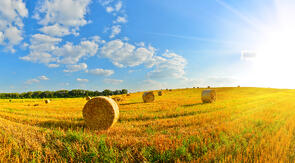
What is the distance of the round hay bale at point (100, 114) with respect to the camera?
28.3ft

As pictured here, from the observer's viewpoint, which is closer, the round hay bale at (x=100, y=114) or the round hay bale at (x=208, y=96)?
the round hay bale at (x=100, y=114)

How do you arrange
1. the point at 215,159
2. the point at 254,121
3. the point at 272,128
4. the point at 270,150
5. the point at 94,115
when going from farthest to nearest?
the point at 94,115 < the point at 254,121 < the point at 272,128 < the point at 270,150 < the point at 215,159

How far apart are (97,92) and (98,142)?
65.3 meters

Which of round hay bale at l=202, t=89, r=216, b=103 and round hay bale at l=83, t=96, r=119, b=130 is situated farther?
round hay bale at l=202, t=89, r=216, b=103

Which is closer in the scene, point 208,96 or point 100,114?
point 100,114

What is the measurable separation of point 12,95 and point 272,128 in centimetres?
8589

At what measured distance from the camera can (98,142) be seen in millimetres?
4441

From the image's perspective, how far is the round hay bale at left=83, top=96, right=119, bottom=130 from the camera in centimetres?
864

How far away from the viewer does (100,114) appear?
28.9 ft

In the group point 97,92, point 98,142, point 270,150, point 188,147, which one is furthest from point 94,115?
point 97,92

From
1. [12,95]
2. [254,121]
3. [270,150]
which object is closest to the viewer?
[270,150]

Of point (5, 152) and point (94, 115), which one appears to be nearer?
point (5, 152)

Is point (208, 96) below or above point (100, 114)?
above

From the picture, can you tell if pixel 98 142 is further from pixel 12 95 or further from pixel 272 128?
pixel 12 95
